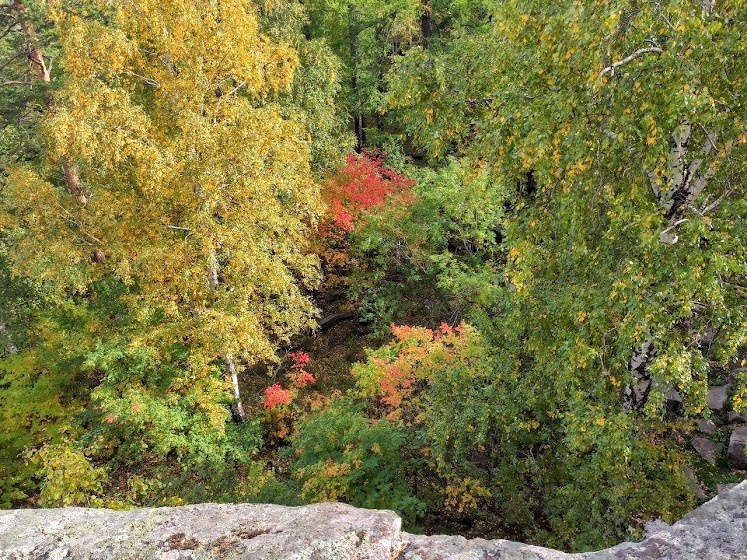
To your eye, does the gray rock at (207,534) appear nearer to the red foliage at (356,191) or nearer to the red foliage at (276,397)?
the red foliage at (276,397)

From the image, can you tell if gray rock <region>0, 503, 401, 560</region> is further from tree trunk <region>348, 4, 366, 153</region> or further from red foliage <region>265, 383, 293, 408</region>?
tree trunk <region>348, 4, 366, 153</region>

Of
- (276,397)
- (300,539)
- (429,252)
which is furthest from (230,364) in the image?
(300,539)

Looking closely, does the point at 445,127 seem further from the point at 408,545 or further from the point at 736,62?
the point at 408,545

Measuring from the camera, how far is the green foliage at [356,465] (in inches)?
274

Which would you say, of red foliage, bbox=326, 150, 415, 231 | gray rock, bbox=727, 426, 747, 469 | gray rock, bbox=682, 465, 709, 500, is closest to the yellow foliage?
red foliage, bbox=326, 150, 415, 231

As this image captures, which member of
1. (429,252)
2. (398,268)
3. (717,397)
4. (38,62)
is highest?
(38,62)

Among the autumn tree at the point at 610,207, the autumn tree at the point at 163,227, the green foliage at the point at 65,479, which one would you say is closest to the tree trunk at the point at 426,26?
the autumn tree at the point at 163,227

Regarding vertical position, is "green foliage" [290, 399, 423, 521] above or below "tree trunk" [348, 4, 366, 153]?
below

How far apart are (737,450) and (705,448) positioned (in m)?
0.42

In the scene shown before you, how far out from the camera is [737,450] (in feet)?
24.5

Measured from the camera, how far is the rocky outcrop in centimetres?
267

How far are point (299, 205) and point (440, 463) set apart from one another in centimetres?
806

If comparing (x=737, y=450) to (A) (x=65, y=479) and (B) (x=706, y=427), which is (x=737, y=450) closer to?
(B) (x=706, y=427)

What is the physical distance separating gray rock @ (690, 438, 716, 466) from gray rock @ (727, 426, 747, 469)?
0.21 metres
